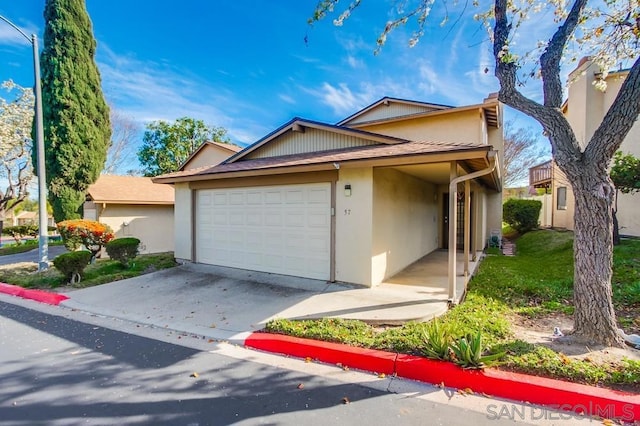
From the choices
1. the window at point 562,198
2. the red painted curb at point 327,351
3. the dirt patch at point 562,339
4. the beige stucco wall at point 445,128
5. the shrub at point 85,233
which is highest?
the beige stucco wall at point 445,128

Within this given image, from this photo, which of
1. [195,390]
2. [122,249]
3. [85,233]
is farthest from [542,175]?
[85,233]

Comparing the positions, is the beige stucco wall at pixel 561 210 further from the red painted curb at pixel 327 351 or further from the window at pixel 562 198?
the red painted curb at pixel 327 351

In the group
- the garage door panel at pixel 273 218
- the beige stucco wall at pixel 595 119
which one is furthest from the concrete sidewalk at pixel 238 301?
the beige stucco wall at pixel 595 119

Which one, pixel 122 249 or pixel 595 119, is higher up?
pixel 595 119

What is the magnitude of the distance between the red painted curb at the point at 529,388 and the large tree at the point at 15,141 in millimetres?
25892

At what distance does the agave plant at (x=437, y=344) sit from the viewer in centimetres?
360

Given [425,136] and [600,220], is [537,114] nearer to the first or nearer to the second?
[600,220]

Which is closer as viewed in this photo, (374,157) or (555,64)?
(555,64)

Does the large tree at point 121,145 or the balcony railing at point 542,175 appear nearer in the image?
the balcony railing at point 542,175

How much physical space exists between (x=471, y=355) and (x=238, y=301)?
440 centimetres

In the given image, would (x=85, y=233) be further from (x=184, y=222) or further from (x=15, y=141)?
(x=15, y=141)

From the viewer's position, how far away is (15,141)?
1931 centimetres

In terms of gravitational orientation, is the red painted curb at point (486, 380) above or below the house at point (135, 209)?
below

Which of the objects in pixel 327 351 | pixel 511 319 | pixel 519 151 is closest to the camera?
pixel 327 351
